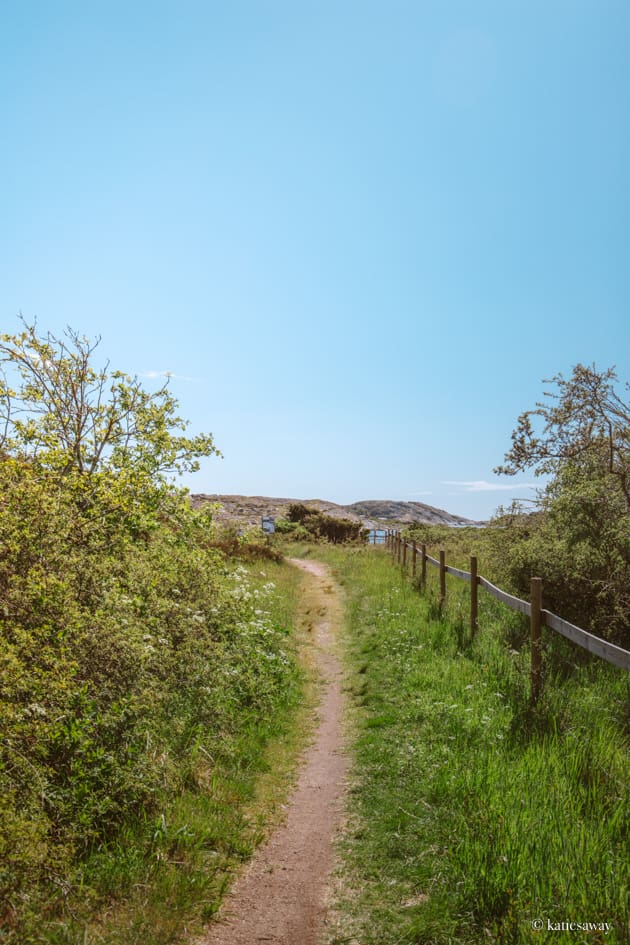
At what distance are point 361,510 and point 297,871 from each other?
257 feet

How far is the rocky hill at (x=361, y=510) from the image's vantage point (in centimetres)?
5247

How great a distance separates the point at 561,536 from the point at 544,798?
732 centimetres

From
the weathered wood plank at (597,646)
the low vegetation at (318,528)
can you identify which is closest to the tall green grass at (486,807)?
the weathered wood plank at (597,646)

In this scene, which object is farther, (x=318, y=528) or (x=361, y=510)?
(x=361, y=510)

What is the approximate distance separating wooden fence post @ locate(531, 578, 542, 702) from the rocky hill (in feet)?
120

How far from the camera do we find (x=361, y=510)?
270ft

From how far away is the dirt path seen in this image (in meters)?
3.67

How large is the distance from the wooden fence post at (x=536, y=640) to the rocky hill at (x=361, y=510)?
3649 centimetres

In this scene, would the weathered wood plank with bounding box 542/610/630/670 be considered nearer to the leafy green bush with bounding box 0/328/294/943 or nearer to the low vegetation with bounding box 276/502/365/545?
the leafy green bush with bounding box 0/328/294/943

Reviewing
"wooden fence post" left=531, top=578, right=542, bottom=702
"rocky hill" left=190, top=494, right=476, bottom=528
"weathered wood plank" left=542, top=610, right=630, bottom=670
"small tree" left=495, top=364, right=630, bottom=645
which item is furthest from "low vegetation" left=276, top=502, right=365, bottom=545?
"weathered wood plank" left=542, top=610, right=630, bottom=670

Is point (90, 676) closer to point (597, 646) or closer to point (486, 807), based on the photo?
point (486, 807)

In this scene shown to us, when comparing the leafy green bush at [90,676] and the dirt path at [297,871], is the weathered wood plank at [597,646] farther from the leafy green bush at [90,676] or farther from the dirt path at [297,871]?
the leafy green bush at [90,676]

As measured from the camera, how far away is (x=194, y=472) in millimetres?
10281

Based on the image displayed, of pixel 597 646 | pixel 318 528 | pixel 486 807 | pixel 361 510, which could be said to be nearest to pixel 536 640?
pixel 597 646
